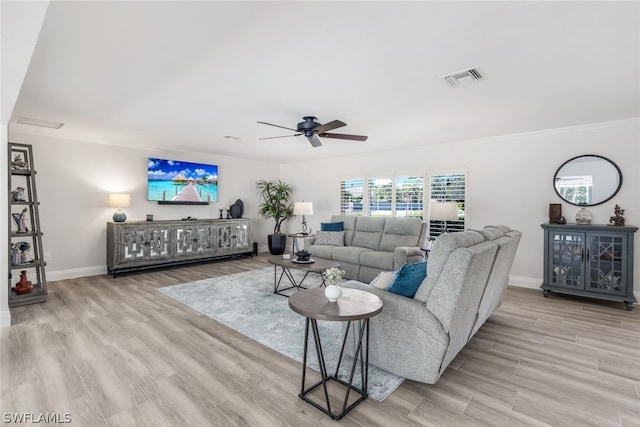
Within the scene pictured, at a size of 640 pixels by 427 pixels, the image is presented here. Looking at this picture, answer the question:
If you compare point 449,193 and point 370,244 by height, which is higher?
point 449,193

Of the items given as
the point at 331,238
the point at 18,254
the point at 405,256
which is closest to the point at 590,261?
the point at 405,256

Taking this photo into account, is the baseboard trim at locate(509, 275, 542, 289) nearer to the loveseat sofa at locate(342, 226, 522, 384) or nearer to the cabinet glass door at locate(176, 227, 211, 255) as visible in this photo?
the loveseat sofa at locate(342, 226, 522, 384)

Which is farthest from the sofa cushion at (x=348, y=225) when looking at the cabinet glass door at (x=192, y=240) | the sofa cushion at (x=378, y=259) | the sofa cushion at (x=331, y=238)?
the cabinet glass door at (x=192, y=240)

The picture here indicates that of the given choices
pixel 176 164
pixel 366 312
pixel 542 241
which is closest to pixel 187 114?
pixel 176 164

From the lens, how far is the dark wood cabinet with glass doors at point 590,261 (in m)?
3.87

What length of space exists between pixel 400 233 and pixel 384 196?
4.18 ft

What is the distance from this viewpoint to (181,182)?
21.4ft

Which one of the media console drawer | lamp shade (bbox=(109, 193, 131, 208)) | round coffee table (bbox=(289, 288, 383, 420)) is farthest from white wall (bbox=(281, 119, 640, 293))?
lamp shade (bbox=(109, 193, 131, 208))

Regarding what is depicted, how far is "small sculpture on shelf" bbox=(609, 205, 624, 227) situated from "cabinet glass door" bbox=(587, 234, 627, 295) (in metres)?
0.27

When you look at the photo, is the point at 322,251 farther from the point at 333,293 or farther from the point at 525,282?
the point at 333,293

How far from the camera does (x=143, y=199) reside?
6066mm

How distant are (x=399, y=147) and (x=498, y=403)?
190 inches

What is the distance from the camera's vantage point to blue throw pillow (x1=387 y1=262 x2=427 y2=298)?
2.30 m

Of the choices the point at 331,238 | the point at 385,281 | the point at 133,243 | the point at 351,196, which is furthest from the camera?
the point at 351,196
